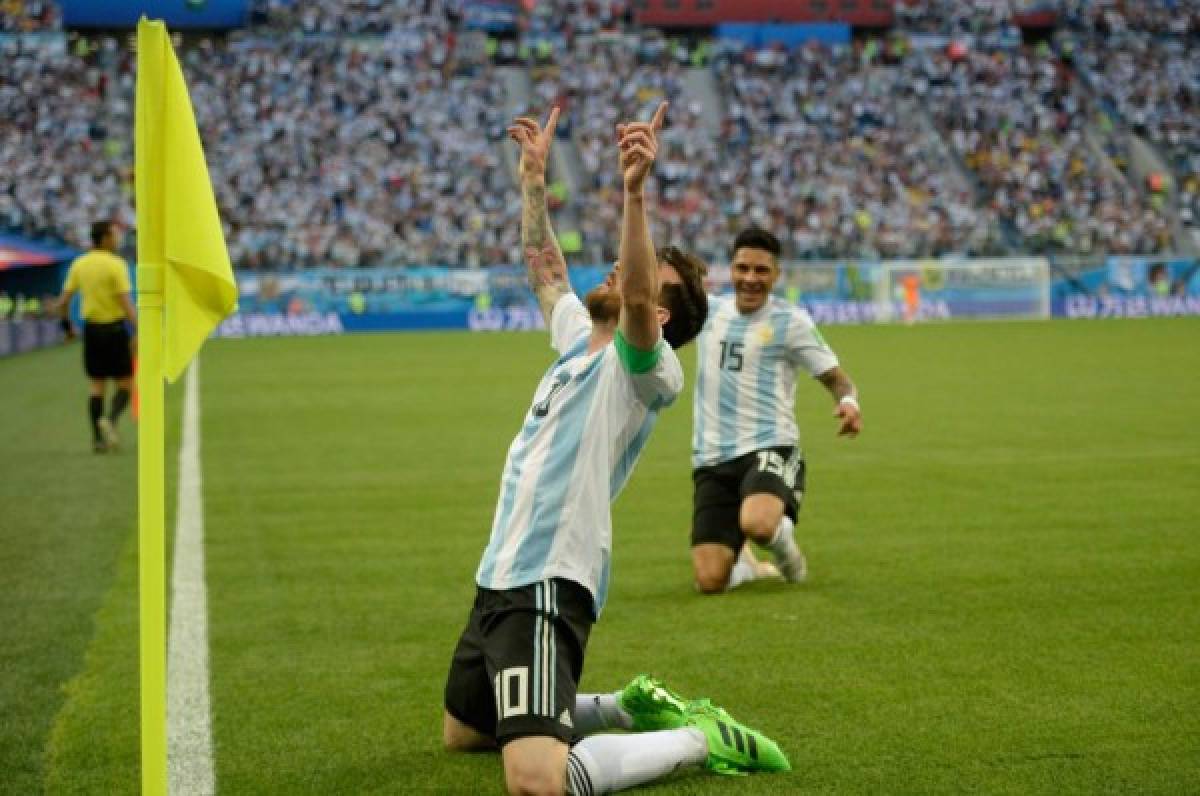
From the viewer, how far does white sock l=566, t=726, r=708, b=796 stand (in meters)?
5.12

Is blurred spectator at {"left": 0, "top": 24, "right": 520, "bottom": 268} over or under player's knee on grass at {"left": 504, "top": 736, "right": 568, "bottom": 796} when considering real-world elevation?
over

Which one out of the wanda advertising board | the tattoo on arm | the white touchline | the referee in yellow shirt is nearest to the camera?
the white touchline

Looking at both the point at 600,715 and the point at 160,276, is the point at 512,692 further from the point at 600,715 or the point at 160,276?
the point at 160,276

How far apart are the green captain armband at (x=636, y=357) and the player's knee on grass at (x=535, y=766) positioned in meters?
1.10

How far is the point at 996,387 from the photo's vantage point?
22406 mm

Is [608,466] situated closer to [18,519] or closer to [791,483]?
[791,483]

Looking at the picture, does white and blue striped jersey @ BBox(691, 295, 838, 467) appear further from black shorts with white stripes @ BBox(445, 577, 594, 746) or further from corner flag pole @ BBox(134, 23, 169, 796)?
corner flag pole @ BBox(134, 23, 169, 796)

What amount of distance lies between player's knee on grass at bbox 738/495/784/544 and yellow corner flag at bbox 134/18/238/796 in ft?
16.4

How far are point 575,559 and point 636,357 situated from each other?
673 mm

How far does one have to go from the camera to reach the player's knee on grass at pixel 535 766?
4.92 m

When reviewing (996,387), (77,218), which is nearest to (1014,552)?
(996,387)

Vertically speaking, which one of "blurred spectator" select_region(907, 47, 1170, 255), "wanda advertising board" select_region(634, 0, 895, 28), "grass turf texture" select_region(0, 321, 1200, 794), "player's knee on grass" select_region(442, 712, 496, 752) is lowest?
"grass turf texture" select_region(0, 321, 1200, 794)

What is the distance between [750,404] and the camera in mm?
9273

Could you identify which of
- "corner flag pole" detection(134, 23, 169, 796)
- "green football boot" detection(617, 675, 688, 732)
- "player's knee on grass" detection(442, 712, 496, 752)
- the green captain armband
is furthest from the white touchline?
the green captain armband
